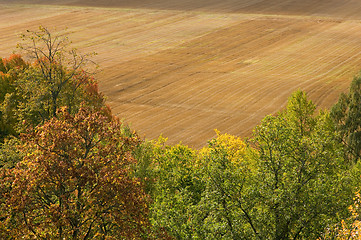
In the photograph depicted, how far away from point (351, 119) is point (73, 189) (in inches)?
1224

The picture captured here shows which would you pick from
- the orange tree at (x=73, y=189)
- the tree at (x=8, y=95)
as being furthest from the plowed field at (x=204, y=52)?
the orange tree at (x=73, y=189)

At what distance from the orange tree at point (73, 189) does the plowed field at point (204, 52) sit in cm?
4064

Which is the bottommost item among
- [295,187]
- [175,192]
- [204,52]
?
[204,52]

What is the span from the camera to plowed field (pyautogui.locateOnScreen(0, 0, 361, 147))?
241 ft

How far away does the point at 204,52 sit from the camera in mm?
104875

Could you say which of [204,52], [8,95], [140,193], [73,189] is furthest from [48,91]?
[204,52]

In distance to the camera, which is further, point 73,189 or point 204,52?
point 204,52

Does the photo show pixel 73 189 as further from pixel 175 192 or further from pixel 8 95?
pixel 8 95

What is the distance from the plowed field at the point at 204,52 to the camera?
73.4 metres

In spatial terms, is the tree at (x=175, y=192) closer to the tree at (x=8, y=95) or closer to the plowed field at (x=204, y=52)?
the tree at (x=8, y=95)

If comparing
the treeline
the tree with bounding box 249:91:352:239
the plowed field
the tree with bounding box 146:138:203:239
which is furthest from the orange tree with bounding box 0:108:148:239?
the plowed field

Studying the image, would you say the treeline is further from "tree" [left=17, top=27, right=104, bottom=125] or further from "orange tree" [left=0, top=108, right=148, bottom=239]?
"tree" [left=17, top=27, right=104, bottom=125]

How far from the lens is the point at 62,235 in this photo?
1983 centimetres

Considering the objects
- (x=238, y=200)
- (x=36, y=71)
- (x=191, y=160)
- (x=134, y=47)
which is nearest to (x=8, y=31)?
(x=134, y=47)
